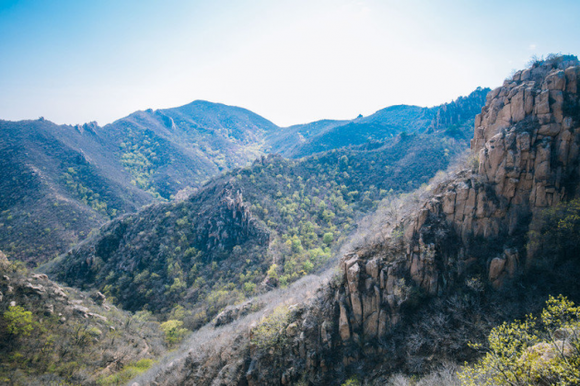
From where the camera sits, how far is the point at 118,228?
62.8 m

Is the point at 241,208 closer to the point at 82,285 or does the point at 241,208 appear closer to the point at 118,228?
the point at 118,228

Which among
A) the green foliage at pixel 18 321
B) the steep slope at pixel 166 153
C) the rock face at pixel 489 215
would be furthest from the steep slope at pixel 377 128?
the green foliage at pixel 18 321

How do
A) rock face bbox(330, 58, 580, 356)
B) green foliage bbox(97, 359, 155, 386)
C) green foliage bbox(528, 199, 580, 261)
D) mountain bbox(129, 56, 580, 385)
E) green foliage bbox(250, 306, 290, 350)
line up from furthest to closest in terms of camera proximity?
1. green foliage bbox(97, 359, 155, 386)
2. green foliage bbox(250, 306, 290, 350)
3. rock face bbox(330, 58, 580, 356)
4. mountain bbox(129, 56, 580, 385)
5. green foliage bbox(528, 199, 580, 261)

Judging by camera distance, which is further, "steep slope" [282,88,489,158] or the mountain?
"steep slope" [282,88,489,158]

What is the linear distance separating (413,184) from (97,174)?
435ft

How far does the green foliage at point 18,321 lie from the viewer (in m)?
23.4

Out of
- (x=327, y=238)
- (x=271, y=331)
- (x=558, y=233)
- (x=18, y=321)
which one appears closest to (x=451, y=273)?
(x=558, y=233)

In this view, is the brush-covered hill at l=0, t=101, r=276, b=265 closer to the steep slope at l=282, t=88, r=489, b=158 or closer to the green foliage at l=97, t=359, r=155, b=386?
the green foliage at l=97, t=359, r=155, b=386

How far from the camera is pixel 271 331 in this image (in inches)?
931

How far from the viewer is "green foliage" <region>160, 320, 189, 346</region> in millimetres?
36594

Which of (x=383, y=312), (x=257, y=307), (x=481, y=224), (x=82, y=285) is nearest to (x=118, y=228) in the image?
(x=82, y=285)

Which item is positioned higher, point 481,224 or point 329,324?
point 481,224

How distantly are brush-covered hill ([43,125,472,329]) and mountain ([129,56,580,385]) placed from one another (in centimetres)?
2008

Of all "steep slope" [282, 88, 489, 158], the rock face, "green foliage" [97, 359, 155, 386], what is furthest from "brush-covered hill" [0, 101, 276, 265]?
the rock face
